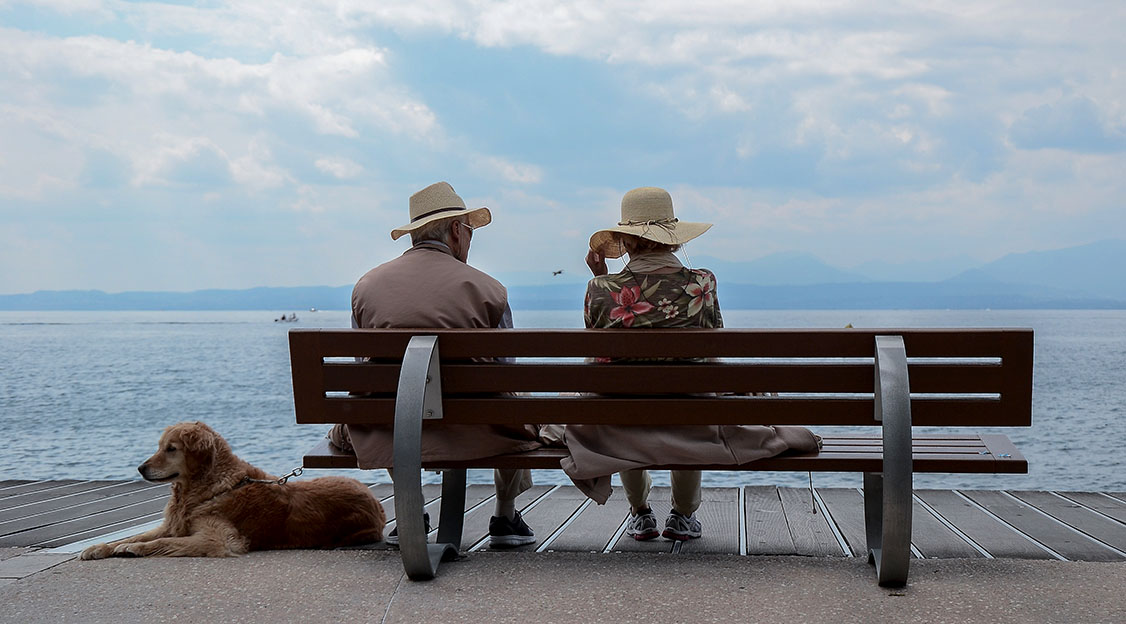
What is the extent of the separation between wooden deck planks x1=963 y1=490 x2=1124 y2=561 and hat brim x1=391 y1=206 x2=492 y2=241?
2761 mm

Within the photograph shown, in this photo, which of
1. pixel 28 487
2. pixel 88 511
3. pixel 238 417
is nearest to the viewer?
pixel 88 511

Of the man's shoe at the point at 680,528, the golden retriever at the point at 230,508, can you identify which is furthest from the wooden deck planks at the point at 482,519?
the man's shoe at the point at 680,528

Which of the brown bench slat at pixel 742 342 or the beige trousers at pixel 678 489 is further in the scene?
the beige trousers at pixel 678 489

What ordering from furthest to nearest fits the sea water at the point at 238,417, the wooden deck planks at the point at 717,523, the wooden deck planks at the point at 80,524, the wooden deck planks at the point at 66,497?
the sea water at the point at 238,417 < the wooden deck planks at the point at 66,497 < the wooden deck planks at the point at 80,524 < the wooden deck planks at the point at 717,523

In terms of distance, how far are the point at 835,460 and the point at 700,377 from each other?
55 cm

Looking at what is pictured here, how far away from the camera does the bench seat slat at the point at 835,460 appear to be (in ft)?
11.4

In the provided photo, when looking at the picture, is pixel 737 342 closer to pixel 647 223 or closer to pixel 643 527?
pixel 647 223

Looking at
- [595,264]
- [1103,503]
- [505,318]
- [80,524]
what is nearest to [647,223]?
[595,264]

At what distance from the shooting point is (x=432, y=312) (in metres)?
3.89

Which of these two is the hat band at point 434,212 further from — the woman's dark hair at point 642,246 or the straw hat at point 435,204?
the woman's dark hair at point 642,246

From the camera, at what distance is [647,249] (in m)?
4.01

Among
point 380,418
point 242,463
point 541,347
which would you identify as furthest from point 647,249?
point 242,463

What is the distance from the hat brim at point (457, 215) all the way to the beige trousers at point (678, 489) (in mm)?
1249

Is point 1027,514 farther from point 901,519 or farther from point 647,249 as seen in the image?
point 647,249
